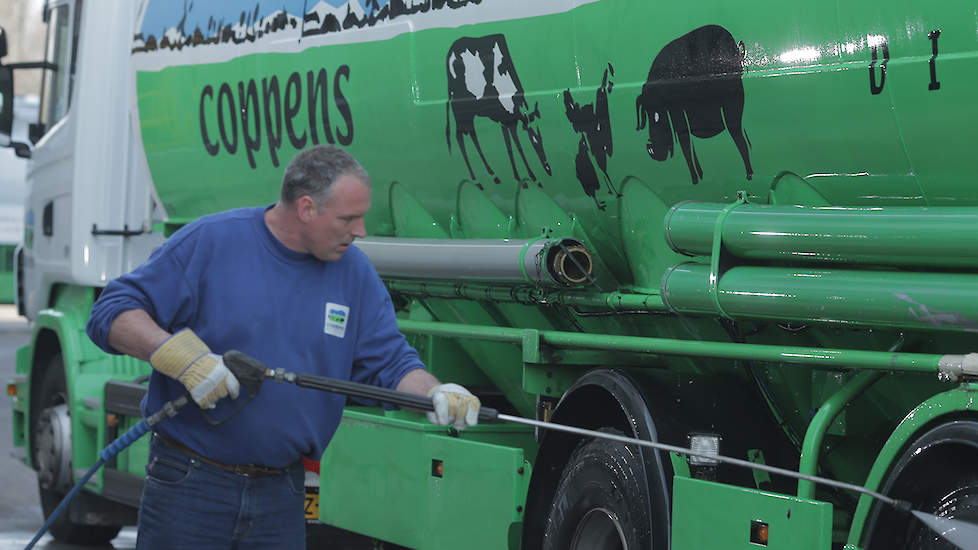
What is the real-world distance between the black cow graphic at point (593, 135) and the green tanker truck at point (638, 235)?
1 cm

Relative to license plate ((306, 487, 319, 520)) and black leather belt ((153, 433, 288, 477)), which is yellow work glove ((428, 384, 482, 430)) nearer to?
black leather belt ((153, 433, 288, 477))

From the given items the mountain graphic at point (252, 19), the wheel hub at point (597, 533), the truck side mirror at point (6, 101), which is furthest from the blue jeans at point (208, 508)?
the truck side mirror at point (6, 101)

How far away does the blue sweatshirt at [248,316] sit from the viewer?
461cm

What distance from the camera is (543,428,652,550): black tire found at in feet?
17.7

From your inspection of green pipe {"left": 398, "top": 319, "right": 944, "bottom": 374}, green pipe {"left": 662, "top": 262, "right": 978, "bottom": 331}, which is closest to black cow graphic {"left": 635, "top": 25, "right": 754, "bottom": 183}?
green pipe {"left": 662, "top": 262, "right": 978, "bottom": 331}

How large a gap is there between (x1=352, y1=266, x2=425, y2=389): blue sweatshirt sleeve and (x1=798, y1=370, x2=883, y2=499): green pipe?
3.96ft

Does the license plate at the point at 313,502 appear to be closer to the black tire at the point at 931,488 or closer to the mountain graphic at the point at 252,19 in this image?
the mountain graphic at the point at 252,19

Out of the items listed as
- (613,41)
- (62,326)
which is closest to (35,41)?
(62,326)

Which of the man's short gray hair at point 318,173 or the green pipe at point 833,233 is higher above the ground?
the man's short gray hair at point 318,173

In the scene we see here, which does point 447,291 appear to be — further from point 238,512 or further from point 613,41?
point 238,512

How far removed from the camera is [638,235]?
5742 mm

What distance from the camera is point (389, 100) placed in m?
6.80

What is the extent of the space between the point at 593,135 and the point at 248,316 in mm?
1626

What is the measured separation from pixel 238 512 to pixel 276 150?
3.43 metres
